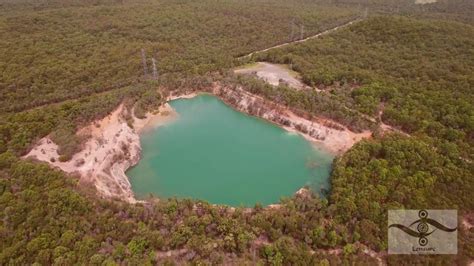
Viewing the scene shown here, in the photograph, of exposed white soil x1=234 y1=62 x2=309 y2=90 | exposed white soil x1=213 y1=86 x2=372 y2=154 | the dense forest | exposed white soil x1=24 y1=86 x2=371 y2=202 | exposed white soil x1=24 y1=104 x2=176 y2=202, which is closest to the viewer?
the dense forest

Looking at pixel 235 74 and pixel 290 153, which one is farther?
pixel 235 74

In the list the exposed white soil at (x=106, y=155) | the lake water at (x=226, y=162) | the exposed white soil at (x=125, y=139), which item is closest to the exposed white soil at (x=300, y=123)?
the exposed white soil at (x=125, y=139)

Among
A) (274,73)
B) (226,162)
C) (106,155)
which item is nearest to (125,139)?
(106,155)

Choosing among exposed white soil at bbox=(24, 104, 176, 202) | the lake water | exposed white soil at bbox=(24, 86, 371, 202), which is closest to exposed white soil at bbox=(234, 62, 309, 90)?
exposed white soil at bbox=(24, 86, 371, 202)

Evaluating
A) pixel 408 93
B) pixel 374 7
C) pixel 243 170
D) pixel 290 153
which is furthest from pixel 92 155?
pixel 374 7

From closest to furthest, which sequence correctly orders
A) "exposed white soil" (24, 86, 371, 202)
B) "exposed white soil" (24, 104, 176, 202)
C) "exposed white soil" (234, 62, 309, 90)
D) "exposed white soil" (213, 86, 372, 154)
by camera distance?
"exposed white soil" (24, 104, 176, 202) < "exposed white soil" (24, 86, 371, 202) < "exposed white soil" (213, 86, 372, 154) < "exposed white soil" (234, 62, 309, 90)

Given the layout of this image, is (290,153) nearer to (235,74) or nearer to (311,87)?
(311,87)

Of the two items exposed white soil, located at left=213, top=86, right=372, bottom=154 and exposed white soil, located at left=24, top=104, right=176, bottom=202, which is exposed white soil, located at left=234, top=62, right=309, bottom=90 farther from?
exposed white soil, located at left=24, top=104, right=176, bottom=202

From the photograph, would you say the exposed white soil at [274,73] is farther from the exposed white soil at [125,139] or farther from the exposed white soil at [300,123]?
the exposed white soil at [125,139]
